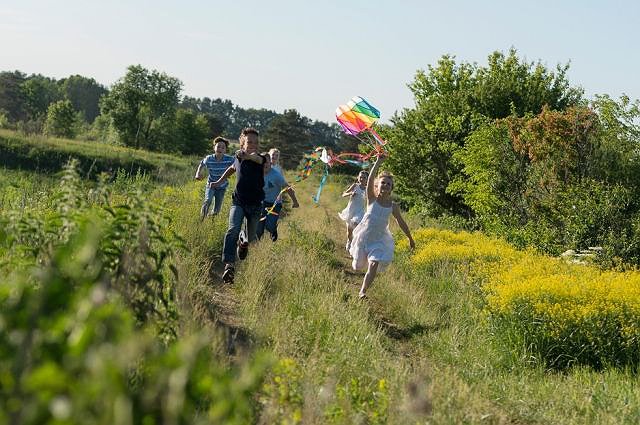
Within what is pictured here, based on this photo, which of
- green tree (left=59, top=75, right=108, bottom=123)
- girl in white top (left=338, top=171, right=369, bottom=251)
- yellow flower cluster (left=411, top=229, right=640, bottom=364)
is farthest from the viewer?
green tree (left=59, top=75, right=108, bottom=123)

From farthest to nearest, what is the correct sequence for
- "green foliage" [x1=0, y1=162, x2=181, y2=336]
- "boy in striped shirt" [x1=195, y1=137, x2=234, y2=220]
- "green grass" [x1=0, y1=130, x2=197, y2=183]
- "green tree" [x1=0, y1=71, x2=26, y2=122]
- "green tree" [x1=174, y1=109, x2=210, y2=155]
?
"green tree" [x1=0, y1=71, x2=26, y2=122] < "green tree" [x1=174, y1=109, x2=210, y2=155] < "green grass" [x1=0, y1=130, x2=197, y2=183] < "boy in striped shirt" [x1=195, y1=137, x2=234, y2=220] < "green foliage" [x1=0, y1=162, x2=181, y2=336]

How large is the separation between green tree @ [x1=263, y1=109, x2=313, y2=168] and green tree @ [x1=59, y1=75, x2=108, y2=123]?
8459cm

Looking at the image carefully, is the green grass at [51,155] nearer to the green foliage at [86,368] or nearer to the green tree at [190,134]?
the green foliage at [86,368]

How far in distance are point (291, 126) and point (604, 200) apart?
7080 cm

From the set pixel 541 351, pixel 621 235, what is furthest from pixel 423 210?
pixel 541 351

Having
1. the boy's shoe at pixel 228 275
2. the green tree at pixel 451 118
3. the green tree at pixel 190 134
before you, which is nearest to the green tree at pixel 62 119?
the green tree at pixel 190 134

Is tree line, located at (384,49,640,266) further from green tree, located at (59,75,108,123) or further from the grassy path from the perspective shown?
green tree, located at (59,75,108,123)

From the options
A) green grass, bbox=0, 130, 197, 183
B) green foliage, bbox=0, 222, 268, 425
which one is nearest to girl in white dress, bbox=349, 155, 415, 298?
green foliage, bbox=0, 222, 268, 425

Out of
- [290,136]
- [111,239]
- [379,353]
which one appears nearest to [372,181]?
[379,353]

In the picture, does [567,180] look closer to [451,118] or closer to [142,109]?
[451,118]

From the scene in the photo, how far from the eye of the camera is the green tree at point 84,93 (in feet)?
510

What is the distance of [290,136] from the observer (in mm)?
82188

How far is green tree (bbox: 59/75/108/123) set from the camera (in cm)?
15538

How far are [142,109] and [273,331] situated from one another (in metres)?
77.2
